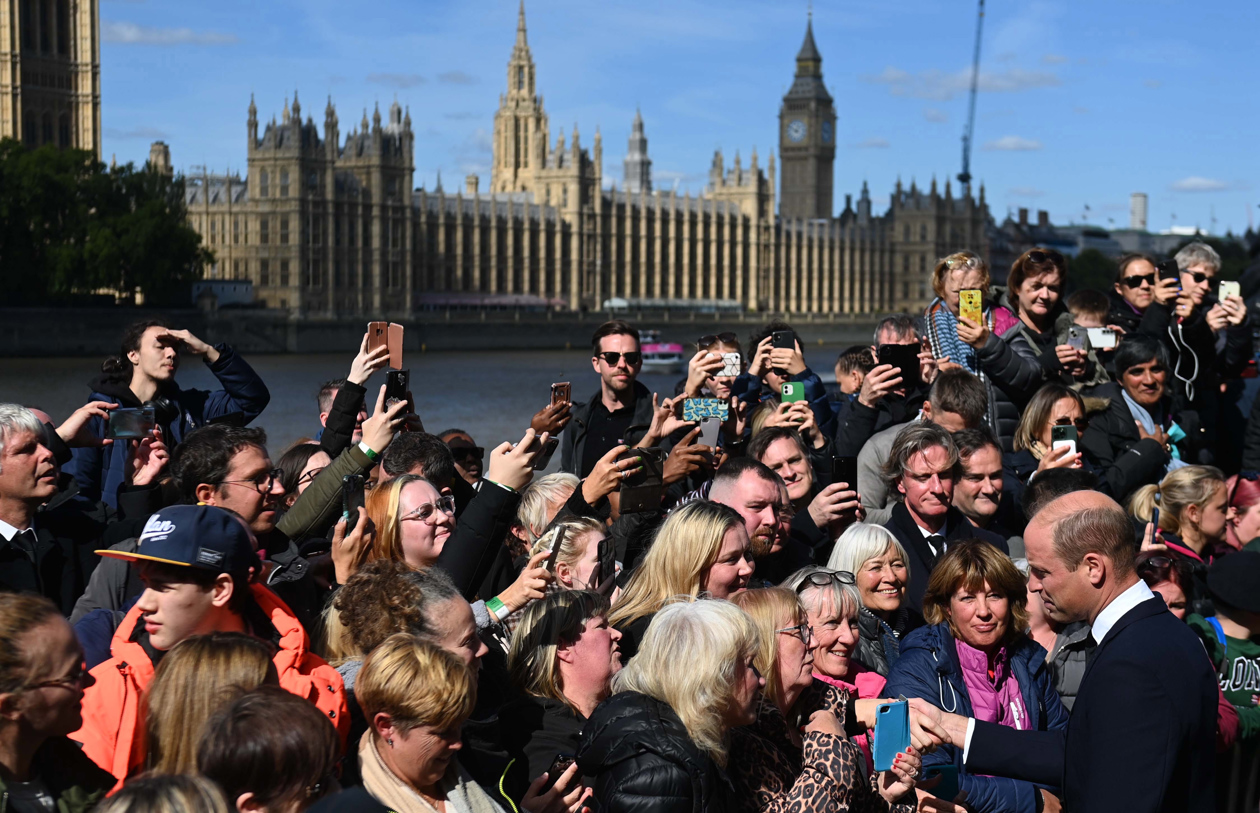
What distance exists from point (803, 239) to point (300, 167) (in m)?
33.5

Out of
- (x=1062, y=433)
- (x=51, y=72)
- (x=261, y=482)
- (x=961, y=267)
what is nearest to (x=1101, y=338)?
(x=961, y=267)

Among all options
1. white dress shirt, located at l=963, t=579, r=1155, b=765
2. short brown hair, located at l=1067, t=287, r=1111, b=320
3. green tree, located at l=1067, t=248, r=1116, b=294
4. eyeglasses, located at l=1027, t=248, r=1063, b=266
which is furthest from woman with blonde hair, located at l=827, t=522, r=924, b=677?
green tree, located at l=1067, t=248, r=1116, b=294

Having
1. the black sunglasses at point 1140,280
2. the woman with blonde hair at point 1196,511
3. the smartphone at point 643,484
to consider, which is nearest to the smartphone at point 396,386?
the smartphone at point 643,484

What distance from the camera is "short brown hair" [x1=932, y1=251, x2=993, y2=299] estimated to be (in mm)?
4750

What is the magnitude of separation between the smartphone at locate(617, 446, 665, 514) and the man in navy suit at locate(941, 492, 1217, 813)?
1.06 meters

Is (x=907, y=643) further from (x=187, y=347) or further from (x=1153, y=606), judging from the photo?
(x=187, y=347)

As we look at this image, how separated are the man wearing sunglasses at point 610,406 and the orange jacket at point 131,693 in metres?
1.95

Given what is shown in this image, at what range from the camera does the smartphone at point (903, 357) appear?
4535 mm

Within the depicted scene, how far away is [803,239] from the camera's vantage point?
73.0 metres

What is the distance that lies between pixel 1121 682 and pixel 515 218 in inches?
2156

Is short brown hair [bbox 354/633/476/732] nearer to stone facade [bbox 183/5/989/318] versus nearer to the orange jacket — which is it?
the orange jacket

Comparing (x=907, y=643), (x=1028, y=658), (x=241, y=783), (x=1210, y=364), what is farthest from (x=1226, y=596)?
(x=1210, y=364)

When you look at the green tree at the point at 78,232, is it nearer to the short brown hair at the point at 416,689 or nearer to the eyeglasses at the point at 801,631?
the eyeglasses at the point at 801,631

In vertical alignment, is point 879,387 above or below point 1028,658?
above
